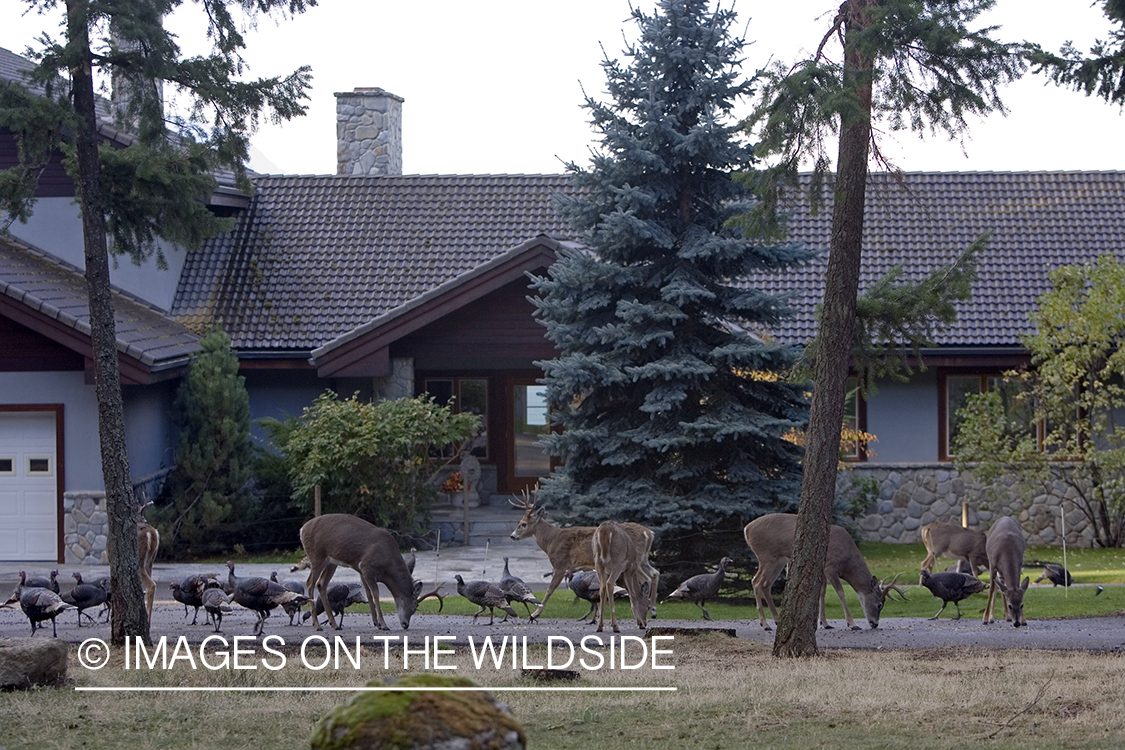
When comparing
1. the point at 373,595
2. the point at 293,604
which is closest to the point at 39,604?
the point at 293,604

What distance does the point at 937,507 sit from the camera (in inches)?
914

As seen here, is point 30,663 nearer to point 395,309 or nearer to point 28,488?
point 28,488

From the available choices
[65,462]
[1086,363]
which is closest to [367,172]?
[65,462]

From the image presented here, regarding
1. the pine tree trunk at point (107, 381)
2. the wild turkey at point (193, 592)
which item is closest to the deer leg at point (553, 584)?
the wild turkey at point (193, 592)

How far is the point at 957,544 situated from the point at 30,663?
41.4 ft

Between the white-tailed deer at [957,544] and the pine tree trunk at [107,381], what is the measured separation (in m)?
10.8

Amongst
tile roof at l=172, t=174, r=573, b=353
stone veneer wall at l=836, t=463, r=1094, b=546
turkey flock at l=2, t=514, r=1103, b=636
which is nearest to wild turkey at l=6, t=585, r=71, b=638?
turkey flock at l=2, t=514, r=1103, b=636

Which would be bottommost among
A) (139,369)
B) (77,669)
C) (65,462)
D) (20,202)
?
(77,669)

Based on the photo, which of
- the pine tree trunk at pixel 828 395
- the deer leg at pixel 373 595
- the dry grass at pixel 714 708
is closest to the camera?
the dry grass at pixel 714 708

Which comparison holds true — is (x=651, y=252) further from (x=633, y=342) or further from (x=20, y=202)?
(x=20, y=202)

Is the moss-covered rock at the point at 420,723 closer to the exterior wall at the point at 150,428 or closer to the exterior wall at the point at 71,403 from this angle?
the exterior wall at the point at 150,428

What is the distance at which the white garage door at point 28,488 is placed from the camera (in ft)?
68.5

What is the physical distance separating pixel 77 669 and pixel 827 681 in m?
7.00

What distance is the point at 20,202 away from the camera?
12.7 meters
